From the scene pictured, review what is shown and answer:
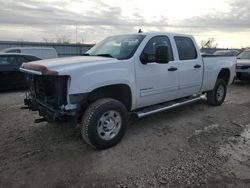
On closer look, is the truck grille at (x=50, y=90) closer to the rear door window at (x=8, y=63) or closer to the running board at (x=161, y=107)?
the running board at (x=161, y=107)

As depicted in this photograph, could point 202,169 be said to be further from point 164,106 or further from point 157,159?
point 164,106

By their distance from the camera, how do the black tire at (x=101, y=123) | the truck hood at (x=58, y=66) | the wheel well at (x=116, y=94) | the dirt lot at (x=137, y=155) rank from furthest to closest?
the wheel well at (x=116, y=94)
the black tire at (x=101, y=123)
the truck hood at (x=58, y=66)
the dirt lot at (x=137, y=155)

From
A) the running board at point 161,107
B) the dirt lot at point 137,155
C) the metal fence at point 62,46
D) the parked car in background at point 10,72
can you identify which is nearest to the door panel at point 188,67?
the running board at point 161,107

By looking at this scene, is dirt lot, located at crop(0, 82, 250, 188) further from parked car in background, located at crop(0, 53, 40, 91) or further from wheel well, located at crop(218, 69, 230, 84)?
parked car in background, located at crop(0, 53, 40, 91)

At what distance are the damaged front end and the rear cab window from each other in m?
2.97

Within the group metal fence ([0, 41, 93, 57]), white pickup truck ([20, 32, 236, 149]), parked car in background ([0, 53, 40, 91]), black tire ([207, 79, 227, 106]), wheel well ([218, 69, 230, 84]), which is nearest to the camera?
white pickup truck ([20, 32, 236, 149])

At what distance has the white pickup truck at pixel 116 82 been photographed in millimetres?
3995

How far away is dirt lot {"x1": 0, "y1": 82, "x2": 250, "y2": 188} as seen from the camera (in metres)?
3.50

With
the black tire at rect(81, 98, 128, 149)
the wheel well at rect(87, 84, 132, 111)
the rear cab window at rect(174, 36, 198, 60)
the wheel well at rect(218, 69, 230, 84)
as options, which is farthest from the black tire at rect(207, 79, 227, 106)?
the black tire at rect(81, 98, 128, 149)

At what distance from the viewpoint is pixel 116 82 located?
14.6ft

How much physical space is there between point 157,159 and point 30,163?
74.3 inches

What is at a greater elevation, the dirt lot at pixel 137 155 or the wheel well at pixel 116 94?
the wheel well at pixel 116 94

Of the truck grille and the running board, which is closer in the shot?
the truck grille

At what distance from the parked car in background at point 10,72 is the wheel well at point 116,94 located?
606 centimetres
